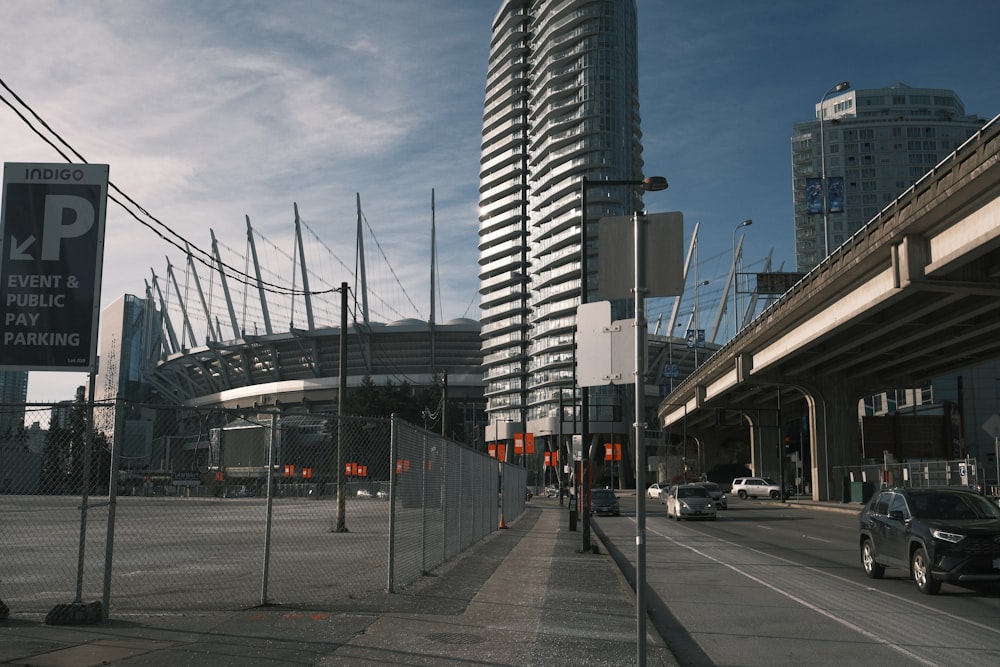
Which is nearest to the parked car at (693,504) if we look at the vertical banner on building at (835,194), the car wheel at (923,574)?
the vertical banner on building at (835,194)

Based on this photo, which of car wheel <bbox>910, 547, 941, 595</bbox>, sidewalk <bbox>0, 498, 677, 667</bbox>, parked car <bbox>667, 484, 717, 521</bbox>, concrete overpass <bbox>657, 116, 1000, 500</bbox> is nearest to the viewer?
sidewalk <bbox>0, 498, 677, 667</bbox>

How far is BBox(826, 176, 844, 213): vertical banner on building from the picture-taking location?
176ft

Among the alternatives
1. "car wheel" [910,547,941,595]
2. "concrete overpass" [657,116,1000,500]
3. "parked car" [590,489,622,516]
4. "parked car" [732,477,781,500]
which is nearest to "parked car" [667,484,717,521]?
"parked car" [590,489,622,516]

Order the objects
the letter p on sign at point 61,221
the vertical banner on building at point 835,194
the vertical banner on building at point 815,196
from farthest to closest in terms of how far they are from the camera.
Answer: the vertical banner on building at point 815,196 < the vertical banner on building at point 835,194 < the letter p on sign at point 61,221

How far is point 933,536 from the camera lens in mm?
13500

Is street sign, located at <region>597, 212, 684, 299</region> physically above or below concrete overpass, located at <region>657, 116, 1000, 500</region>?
below

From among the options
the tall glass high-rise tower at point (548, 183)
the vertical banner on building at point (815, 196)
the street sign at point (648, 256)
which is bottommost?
the street sign at point (648, 256)

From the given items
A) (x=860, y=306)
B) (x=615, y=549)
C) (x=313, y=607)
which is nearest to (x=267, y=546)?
(x=313, y=607)

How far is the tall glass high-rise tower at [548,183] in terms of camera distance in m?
129

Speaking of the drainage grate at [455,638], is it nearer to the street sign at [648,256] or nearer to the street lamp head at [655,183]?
the street sign at [648,256]

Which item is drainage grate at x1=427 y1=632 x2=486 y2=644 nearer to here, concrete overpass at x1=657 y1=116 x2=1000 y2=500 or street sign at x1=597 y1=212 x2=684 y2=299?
street sign at x1=597 y1=212 x2=684 y2=299

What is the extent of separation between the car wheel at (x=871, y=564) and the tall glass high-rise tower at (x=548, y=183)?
336 ft

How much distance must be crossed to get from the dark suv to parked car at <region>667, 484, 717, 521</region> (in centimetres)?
2250

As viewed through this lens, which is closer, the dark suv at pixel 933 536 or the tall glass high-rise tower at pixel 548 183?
the dark suv at pixel 933 536
